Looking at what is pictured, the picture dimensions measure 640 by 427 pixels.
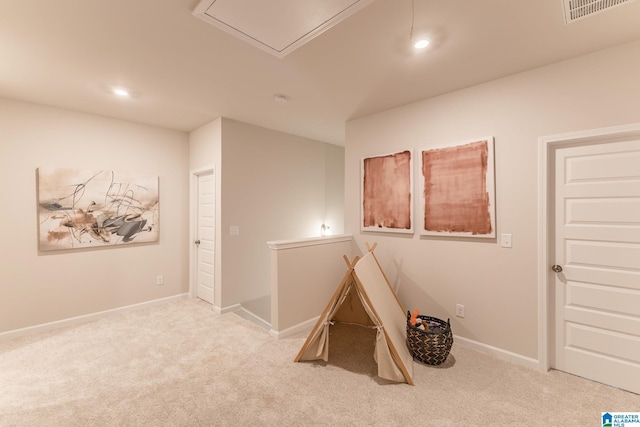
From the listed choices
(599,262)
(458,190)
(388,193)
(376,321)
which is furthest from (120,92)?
(599,262)

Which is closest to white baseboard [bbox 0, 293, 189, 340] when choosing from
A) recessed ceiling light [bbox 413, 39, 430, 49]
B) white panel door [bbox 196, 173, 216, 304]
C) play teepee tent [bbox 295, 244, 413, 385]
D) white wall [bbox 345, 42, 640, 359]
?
white panel door [bbox 196, 173, 216, 304]

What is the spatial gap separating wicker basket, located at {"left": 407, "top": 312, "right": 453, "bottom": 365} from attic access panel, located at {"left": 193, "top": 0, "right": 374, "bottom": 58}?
8.19ft

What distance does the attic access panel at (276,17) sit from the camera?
155 cm

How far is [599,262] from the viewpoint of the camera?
2.21 metres

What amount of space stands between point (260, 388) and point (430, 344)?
147 centimetres

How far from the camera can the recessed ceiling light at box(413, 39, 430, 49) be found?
1971 millimetres

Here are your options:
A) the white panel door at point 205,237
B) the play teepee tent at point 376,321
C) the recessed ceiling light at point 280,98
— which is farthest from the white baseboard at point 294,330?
the recessed ceiling light at point 280,98

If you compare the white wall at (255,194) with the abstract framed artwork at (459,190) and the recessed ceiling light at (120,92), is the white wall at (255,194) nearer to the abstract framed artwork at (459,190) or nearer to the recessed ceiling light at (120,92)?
the recessed ceiling light at (120,92)

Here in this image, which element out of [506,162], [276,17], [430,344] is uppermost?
[276,17]

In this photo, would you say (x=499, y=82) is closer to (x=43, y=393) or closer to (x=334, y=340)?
(x=334, y=340)

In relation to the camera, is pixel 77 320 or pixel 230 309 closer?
pixel 77 320

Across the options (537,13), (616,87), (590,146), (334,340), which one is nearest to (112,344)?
(334,340)
